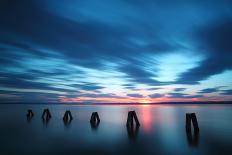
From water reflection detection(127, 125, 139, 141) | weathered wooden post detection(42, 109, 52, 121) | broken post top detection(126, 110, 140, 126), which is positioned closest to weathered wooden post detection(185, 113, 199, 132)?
water reflection detection(127, 125, 139, 141)

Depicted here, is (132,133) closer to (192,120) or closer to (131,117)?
(131,117)

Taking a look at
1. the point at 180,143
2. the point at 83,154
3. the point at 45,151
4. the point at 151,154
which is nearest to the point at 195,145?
the point at 180,143

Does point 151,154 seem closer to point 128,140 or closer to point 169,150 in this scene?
point 169,150

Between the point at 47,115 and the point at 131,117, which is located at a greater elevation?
the point at 131,117

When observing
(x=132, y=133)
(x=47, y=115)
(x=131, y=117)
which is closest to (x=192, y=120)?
(x=132, y=133)

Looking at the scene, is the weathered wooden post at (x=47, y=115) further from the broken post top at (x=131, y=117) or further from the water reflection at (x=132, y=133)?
the water reflection at (x=132, y=133)

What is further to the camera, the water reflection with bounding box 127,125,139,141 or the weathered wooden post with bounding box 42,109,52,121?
the weathered wooden post with bounding box 42,109,52,121

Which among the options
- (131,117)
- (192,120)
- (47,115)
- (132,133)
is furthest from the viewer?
(47,115)

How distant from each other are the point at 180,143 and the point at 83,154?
323 inches

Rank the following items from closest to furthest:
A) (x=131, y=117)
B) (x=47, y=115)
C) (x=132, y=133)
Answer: (x=132, y=133) → (x=131, y=117) → (x=47, y=115)

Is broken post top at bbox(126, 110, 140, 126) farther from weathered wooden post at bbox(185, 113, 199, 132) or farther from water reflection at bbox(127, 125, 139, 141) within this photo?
weathered wooden post at bbox(185, 113, 199, 132)

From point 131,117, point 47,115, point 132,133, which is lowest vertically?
point 132,133

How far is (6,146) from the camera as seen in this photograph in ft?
45.9

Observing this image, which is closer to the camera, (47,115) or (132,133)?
(132,133)
